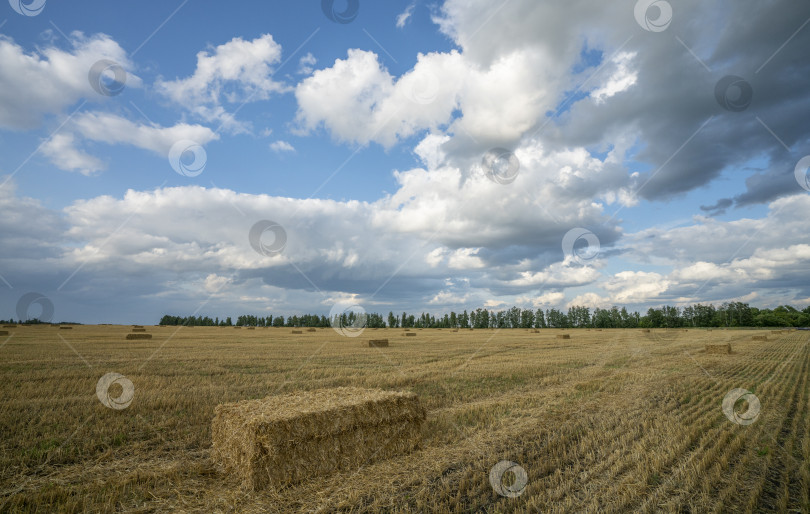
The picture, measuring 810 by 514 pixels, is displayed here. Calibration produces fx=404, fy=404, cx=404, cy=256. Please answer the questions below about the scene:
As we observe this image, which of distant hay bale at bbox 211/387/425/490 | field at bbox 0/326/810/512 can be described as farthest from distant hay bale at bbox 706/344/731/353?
distant hay bale at bbox 211/387/425/490

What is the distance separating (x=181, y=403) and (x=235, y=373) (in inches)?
211

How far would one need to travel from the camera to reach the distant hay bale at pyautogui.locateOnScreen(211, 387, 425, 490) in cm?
620

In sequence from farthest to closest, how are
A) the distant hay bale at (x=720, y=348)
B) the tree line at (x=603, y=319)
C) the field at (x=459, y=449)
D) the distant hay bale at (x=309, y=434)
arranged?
the tree line at (x=603, y=319) < the distant hay bale at (x=720, y=348) < the distant hay bale at (x=309, y=434) < the field at (x=459, y=449)

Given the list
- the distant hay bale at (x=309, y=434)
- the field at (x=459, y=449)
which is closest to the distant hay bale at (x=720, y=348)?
the field at (x=459, y=449)

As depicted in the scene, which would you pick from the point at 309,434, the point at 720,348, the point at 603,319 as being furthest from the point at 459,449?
the point at 603,319

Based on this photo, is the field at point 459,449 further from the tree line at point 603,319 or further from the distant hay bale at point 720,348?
the tree line at point 603,319

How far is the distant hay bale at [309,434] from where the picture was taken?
6.20 metres

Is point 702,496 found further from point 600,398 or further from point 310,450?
point 600,398

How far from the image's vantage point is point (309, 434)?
6.60 meters

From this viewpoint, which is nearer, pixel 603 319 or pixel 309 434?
pixel 309 434

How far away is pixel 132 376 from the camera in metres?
14.0

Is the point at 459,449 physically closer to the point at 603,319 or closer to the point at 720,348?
the point at 720,348

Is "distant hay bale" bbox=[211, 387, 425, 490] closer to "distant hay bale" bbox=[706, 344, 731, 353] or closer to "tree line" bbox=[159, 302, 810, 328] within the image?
"distant hay bale" bbox=[706, 344, 731, 353]

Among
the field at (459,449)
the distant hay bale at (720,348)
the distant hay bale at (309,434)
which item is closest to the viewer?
the field at (459,449)
